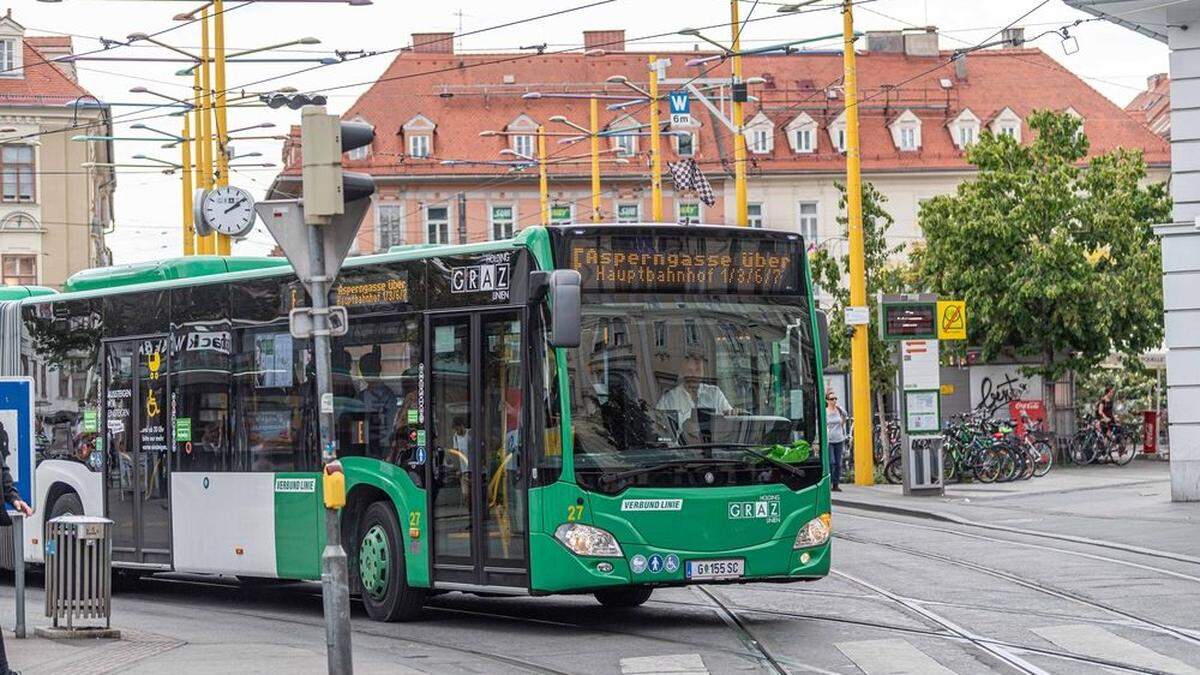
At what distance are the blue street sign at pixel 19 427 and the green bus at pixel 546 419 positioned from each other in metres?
2.74

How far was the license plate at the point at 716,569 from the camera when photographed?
554 inches

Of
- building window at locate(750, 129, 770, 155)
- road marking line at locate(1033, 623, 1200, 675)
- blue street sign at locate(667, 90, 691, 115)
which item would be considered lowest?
road marking line at locate(1033, 623, 1200, 675)

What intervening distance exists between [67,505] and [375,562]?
5337 mm

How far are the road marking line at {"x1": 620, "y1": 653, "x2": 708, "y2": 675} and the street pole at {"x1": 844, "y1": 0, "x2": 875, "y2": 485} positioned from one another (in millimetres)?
21254

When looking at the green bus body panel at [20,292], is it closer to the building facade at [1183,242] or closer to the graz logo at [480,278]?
the graz logo at [480,278]

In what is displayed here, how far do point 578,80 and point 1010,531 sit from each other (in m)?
60.7

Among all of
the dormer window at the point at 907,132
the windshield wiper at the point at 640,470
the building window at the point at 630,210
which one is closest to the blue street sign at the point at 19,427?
the windshield wiper at the point at 640,470

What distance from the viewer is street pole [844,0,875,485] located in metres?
33.5

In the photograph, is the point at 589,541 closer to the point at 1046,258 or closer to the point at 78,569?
the point at 78,569

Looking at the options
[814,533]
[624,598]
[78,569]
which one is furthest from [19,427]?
[814,533]

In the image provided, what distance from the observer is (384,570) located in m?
15.7

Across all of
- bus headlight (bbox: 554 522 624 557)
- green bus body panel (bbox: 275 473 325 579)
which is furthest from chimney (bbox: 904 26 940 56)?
bus headlight (bbox: 554 522 624 557)

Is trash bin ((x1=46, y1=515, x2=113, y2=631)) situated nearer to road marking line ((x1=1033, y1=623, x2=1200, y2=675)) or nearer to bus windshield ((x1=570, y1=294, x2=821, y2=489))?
bus windshield ((x1=570, y1=294, x2=821, y2=489))

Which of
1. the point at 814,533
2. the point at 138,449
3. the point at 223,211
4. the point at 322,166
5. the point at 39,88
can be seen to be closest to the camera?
the point at 322,166
